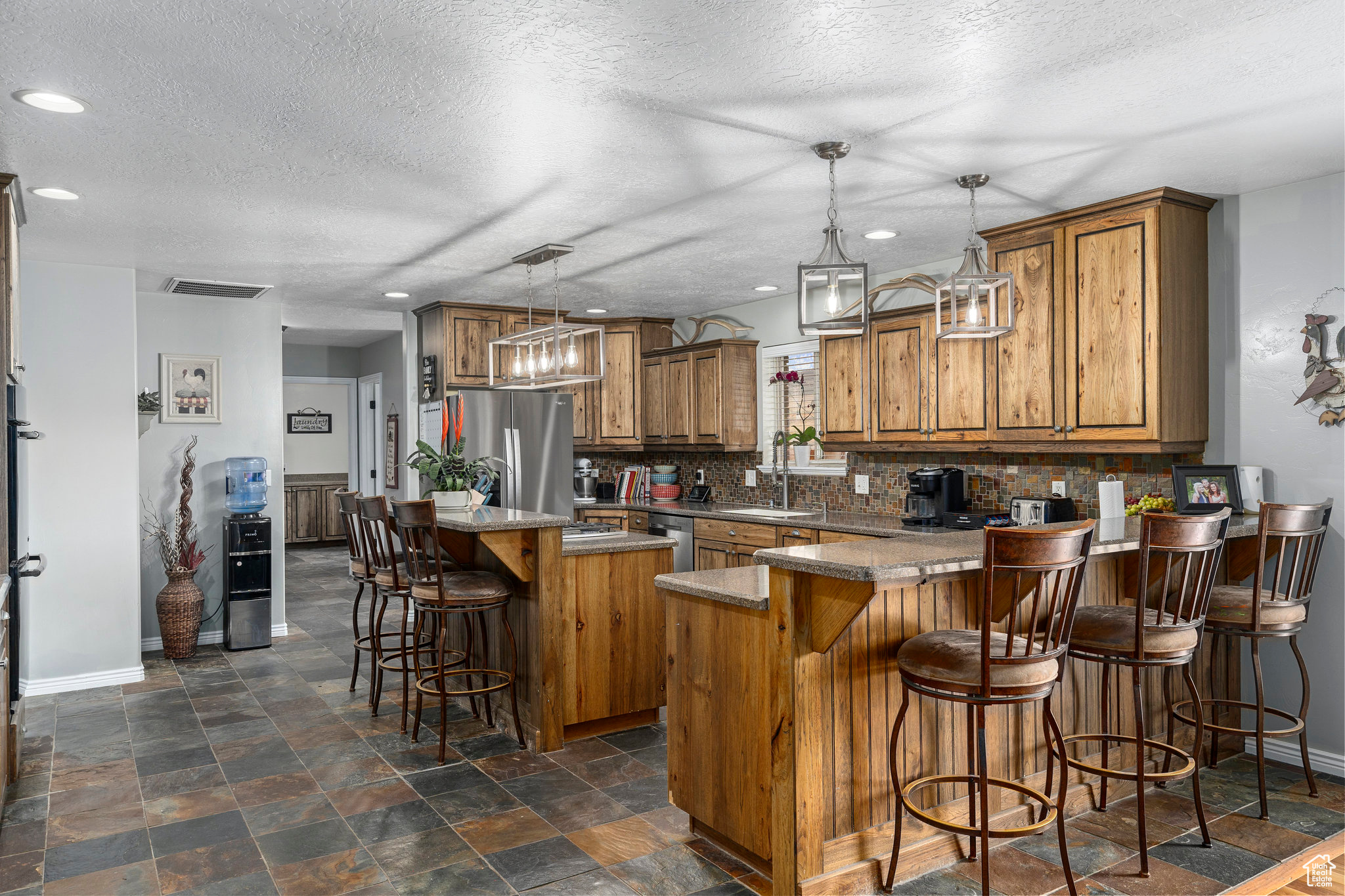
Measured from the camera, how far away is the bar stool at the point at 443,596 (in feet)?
11.9

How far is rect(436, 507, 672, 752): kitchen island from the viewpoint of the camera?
12.2 ft

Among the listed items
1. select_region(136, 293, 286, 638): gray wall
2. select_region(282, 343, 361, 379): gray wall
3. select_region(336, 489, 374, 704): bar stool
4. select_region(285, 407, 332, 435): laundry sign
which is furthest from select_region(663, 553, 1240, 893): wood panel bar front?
select_region(285, 407, 332, 435): laundry sign

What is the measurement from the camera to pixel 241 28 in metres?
2.19

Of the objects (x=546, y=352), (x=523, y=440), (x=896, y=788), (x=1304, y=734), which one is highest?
(x=546, y=352)

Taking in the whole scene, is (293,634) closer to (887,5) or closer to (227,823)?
(227,823)

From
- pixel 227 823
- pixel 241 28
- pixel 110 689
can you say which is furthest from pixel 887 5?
pixel 110 689

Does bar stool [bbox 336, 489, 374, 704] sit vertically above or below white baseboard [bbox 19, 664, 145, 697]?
above

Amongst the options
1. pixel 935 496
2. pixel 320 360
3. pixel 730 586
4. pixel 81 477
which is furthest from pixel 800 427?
pixel 320 360

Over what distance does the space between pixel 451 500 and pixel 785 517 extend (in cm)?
209

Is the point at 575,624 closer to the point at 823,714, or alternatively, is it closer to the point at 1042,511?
the point at 823,714

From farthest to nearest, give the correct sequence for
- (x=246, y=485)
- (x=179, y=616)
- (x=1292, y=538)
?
(x=246, y=485)
(x=179, y=616)
(x=1292, y=538)

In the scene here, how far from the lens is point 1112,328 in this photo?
3723 mm
